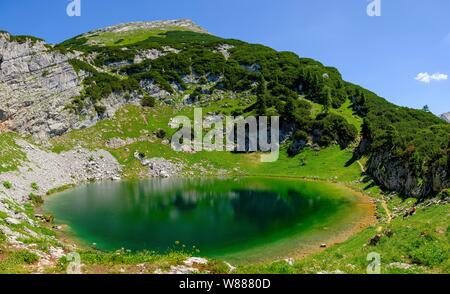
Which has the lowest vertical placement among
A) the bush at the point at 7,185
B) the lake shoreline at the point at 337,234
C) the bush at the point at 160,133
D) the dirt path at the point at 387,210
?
the lake shoreline at the point at 337,234

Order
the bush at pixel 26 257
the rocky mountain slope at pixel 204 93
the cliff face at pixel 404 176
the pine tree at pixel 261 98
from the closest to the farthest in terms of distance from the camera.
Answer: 1. the bush at pixel 26 257
2. the cliff face at pixel 404 176
3. the rocky mountain slope at pixel 204 93
4. the pine tree at pixel 261 98

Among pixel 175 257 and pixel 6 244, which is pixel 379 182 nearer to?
pixel 175 257

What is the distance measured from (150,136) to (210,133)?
62.0 feet

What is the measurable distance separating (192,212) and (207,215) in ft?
10.3

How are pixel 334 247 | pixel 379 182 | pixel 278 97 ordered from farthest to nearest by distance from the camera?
1. pixel 278 97
2. pixel 379 182
3. pixel 334 247

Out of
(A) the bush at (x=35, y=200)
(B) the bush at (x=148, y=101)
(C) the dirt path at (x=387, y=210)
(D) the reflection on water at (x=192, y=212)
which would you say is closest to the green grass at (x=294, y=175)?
(C) the dirt path at (x=387, y=210)

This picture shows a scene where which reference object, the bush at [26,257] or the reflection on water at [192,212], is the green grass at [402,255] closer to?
the bush at [26,257]

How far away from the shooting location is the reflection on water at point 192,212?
38.6 metres

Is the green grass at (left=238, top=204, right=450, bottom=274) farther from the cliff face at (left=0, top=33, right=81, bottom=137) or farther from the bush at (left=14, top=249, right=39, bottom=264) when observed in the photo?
the cliff face at (left=0, top=33, right=81, bottom=137)

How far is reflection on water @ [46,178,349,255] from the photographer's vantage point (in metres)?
38.6

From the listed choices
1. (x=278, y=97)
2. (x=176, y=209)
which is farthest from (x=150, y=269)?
(x=278, y=97)

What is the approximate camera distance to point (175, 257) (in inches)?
845

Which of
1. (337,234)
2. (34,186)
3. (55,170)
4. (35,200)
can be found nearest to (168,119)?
(55,170)

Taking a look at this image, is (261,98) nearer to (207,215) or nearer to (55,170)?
(55,170)
